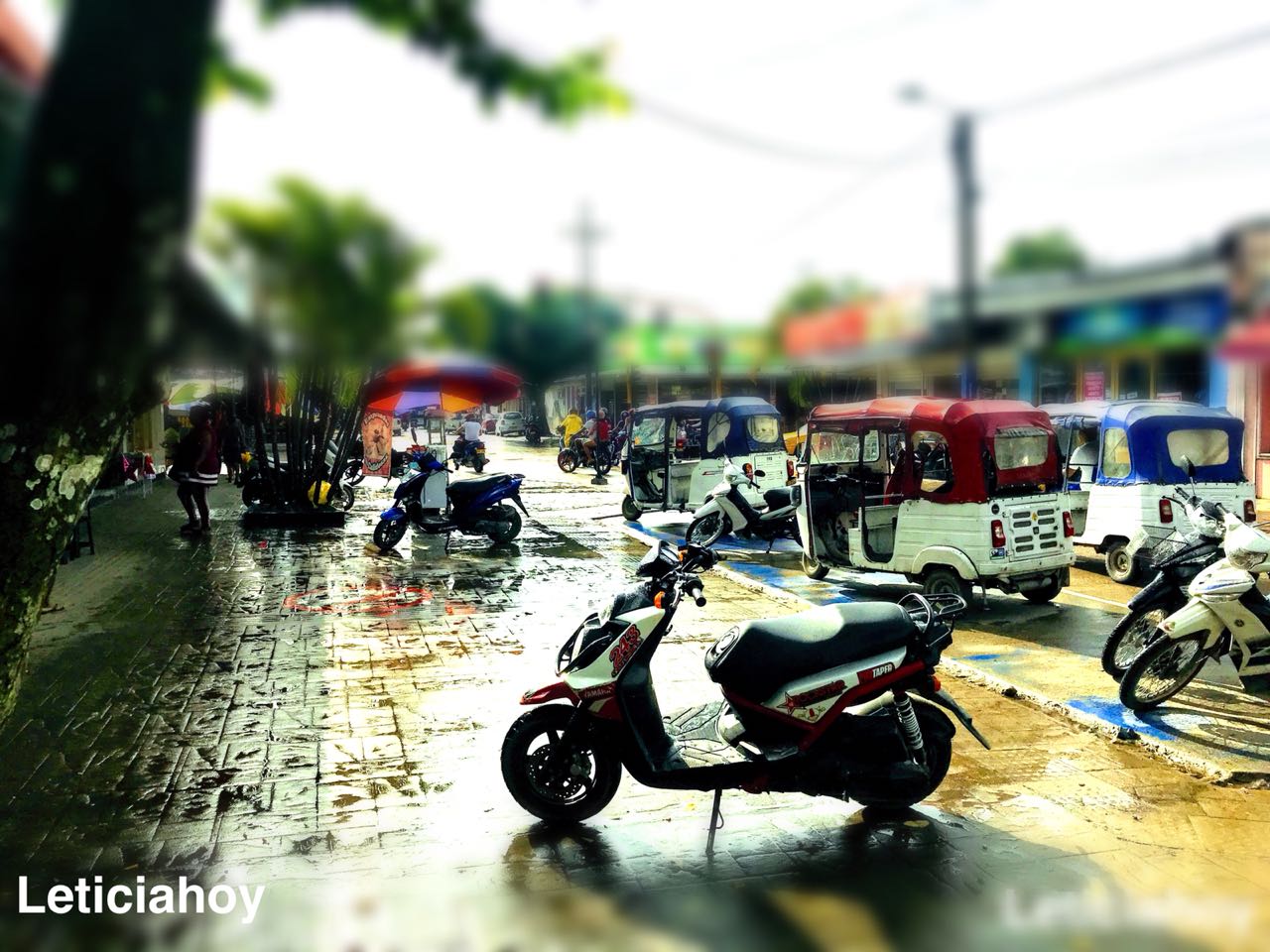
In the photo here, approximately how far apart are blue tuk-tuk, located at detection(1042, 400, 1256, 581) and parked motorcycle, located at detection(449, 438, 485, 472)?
59.1 feet

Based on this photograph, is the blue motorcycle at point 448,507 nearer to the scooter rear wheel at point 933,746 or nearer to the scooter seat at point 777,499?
the scooter seat at point 777,499

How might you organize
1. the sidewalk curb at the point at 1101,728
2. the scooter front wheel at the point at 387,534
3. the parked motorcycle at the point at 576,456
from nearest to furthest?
1. the sidewalk curb at the point at 1101,728
2. the scooter front wheel at the point at 387,534
3. the parked motorcycle at the point at 576,456

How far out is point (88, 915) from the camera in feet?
11.9

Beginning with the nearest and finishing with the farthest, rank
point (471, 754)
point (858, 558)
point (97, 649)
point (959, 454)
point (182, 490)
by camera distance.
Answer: point (471, 754), point (97, 649), point (959, 454), point (858, 558), point (182, 490)

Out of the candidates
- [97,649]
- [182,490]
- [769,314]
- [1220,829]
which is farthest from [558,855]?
[182,490]

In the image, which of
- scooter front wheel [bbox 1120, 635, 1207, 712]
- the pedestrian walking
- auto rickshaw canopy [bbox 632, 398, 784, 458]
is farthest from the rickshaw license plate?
the pedestrian walking

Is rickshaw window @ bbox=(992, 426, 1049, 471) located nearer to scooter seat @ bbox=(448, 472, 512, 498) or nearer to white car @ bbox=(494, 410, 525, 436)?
scooter seat @ bbox=(448, 472, 512, 498)

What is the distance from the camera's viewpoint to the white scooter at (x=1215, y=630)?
5.62m

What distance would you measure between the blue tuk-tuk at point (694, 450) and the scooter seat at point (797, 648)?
911 cm

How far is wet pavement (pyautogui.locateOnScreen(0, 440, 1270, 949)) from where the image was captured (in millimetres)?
3551

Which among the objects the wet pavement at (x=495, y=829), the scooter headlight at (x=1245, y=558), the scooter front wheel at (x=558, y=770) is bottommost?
the wet pavement at (x=495, y=829)

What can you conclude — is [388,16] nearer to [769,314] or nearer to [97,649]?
[769,314]

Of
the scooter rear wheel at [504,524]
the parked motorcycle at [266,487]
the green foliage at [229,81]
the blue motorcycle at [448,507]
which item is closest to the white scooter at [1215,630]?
the green foliage at [229,81]

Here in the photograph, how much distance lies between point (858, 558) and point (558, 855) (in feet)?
19.0
